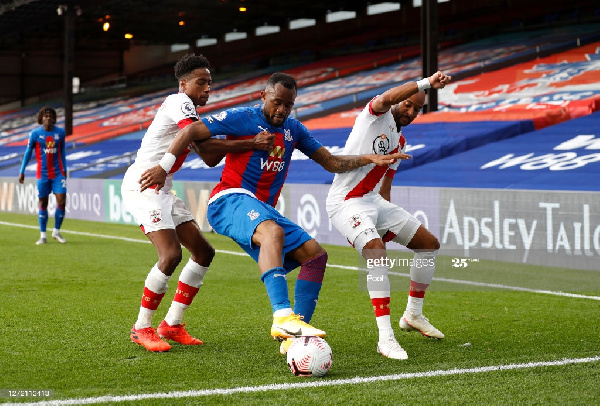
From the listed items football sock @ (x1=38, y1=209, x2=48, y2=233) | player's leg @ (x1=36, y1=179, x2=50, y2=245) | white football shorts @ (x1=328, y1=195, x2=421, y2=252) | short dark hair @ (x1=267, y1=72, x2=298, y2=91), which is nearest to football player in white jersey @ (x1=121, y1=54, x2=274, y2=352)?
short dark hair @ (x1=267, y1=72, x2=298, y2=91)

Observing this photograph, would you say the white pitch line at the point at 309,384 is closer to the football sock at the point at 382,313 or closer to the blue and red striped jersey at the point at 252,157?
the football sock at the point at 382,313

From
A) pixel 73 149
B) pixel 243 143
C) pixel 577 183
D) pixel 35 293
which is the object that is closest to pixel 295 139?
pixel 243 143

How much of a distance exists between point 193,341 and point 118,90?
123 feet

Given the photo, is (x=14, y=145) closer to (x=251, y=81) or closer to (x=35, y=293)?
(x=251, y=81)

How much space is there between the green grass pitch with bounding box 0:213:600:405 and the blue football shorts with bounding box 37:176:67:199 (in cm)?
295

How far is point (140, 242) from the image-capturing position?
41.8 feet

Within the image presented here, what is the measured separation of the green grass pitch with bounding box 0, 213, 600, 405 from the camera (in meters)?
4.01

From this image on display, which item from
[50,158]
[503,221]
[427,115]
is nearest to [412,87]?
[503,221]

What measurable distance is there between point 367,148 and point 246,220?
1.20 metres

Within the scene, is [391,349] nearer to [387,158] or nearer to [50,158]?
[387,158]

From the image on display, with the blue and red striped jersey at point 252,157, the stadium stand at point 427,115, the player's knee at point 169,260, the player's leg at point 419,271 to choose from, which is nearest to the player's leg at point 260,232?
the blue and red striped jersey at point 252,157

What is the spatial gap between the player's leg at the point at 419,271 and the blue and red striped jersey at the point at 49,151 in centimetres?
779

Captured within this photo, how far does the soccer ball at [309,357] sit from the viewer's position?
4.31 m

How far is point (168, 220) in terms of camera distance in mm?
5312
